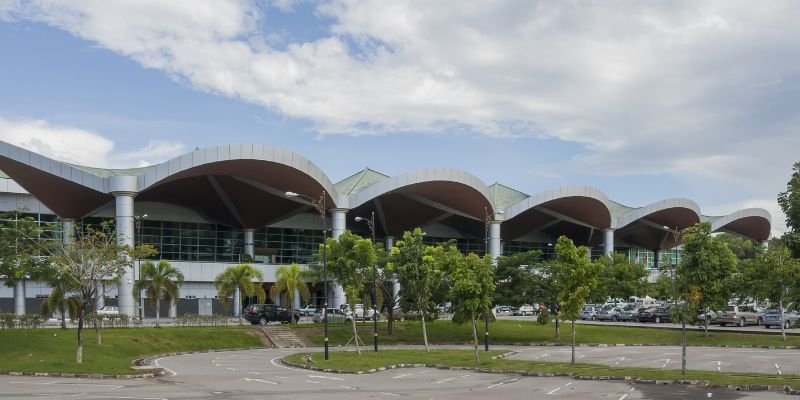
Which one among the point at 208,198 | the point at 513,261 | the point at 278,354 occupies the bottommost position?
the point at 278,354

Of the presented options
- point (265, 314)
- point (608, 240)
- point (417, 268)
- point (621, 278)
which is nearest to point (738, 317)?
point (621, 278)

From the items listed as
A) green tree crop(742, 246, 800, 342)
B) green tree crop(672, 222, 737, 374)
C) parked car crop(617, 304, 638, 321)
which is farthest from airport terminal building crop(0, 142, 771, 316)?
green tree crop(672, 222, 737, 374)

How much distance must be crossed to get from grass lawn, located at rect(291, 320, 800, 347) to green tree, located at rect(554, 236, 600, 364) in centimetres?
1783

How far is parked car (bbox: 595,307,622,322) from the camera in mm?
73688

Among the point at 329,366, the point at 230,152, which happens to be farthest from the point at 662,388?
the point at 230,152

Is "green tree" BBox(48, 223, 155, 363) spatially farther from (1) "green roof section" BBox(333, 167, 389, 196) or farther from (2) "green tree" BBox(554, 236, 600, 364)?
(1) "green roof section" BBox(333, 167, 389, 196)

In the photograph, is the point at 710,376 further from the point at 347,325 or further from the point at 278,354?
the point at 347,325

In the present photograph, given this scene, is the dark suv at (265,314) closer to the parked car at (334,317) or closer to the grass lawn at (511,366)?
the parked car at (334,317)

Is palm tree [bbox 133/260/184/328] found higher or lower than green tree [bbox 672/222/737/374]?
lower

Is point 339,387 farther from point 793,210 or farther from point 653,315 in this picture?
point 653,315

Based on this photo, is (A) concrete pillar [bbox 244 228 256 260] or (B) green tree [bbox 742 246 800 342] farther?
(A) concrete pillar [bbox 244 228 256 260]

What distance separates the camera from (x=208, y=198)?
3123 inches

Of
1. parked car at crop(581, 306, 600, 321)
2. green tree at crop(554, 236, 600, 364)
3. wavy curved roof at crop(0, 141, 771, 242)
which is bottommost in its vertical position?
parked car at crop(581, 306, 600, 321)

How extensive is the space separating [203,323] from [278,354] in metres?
14.3
